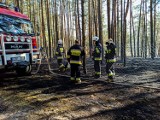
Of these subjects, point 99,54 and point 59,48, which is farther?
point 59,48

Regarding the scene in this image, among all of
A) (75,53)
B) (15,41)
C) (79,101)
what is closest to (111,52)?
(75,53)

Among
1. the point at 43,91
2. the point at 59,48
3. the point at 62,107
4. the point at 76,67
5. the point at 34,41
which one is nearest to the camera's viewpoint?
the point at 62,107

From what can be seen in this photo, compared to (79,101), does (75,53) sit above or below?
above

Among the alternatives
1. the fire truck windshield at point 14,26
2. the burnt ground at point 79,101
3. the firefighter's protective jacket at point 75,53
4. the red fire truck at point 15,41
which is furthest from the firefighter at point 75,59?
the fire truck windshield at point 14,26

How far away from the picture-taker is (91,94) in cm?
641

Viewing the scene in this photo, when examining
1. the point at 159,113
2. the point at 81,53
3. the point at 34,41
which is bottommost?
the point at 159,113

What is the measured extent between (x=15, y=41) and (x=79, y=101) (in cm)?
390

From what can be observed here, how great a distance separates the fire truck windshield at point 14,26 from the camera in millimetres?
7934

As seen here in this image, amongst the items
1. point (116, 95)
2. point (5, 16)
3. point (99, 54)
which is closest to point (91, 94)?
point (116, 95)

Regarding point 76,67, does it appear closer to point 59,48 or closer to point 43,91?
point 43,91

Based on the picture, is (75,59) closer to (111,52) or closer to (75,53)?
(75,53)

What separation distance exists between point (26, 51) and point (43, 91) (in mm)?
2439

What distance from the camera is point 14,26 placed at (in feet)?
28.0

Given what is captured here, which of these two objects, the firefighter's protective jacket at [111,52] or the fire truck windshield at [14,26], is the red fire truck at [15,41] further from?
the firefighter's protective jacket at [111,52]
